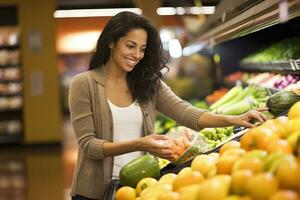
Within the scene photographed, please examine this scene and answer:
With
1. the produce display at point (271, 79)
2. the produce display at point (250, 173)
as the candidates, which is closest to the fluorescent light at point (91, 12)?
the produce display at point (271, 79)

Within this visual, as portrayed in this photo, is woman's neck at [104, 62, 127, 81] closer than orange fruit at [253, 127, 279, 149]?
No

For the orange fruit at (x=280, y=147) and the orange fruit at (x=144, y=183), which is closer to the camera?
the orange fruit at (x=280, y=147)

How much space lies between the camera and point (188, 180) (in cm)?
196

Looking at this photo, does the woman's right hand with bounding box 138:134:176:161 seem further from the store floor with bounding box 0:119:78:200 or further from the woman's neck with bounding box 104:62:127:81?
the store floor with bounding box 0:119:78:200

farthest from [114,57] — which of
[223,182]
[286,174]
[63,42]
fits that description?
[63,42]

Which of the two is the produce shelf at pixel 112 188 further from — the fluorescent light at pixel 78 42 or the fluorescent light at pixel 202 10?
the fluorescent light at pixel 78 42

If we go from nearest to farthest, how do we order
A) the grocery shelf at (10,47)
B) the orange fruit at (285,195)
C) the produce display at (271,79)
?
1. the orange fruit at (285,195)
2. the produce display at (271,79)
3. the grocery shelf at (10,47)

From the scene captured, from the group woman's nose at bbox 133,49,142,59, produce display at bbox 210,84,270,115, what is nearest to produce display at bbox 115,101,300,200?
woman's nose at bbox 133,49,142,59

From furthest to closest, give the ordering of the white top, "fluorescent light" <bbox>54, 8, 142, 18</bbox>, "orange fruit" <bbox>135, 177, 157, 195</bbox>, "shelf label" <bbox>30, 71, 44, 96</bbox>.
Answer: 1. "fluorescent light" <bbox>54, 8, 142, 18</bbox>
2. "shelf label" <bbox>30, 71, 44, 96</bbox>
3. the white top
4. "orange fruit" <bbox>135, 177, 157, 195</bbox>

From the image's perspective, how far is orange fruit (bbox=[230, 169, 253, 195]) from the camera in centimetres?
164

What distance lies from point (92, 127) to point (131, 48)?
1.42 feet

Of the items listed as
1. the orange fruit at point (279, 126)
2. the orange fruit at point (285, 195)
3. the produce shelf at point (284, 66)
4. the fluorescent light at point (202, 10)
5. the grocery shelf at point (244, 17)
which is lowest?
the orange fruit at point (285, 195)

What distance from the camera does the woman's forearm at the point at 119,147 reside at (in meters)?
2.63

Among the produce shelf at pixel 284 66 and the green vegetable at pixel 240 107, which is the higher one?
the produce shelf at pixel 284 66
